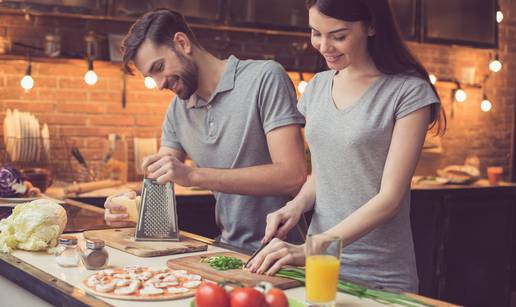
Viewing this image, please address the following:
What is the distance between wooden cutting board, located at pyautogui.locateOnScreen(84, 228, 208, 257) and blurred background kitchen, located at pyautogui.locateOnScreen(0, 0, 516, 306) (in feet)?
6.22

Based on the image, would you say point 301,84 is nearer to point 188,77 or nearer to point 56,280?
point 188,77

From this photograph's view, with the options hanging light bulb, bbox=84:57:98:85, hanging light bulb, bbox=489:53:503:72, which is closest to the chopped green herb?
hanging light bulb, bbox=84:57:98:85

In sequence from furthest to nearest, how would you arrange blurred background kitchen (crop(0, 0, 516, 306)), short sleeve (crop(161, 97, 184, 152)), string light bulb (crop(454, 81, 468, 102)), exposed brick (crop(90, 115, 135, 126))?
string light bulb (crop(454, 81, 468, 102)) < exposed brick (crop(90, 115, 135, 126)) < blurred background kitchen (crop(0, 0, 516, 306)) < short sleeve (crop(161, 97, 184, 152))

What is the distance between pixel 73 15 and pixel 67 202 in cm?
180

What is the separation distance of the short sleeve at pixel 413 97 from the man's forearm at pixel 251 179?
1.95 ft

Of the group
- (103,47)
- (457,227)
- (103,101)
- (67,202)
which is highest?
(103,47)

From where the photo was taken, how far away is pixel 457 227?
17.9ft

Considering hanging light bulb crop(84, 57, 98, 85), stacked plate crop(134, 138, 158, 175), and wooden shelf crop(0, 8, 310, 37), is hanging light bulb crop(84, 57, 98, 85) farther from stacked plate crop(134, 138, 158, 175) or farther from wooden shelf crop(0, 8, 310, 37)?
stacked plate crop(134, 138, 158, 175)

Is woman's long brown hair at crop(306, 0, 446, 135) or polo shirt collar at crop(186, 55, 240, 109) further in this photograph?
polo shirt collar at crop(186, 55, 240, 109)

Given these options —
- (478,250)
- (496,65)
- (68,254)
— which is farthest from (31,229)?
(496,65)

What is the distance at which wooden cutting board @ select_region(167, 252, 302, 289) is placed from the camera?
194 centimetres

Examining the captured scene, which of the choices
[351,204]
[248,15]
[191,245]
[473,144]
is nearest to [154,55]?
[191,245]

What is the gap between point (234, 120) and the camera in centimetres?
282

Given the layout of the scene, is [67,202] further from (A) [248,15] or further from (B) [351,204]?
(A) [248,15]
